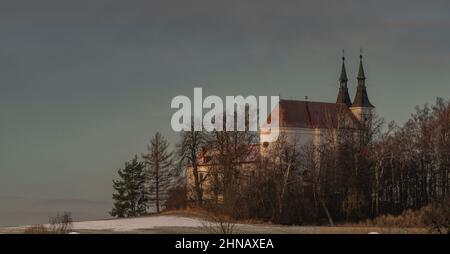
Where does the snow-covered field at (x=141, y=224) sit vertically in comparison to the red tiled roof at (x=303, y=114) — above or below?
below

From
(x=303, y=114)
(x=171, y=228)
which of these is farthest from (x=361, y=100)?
(x=171, y=228)

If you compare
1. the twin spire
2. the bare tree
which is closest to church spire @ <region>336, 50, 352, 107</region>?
the twin spire

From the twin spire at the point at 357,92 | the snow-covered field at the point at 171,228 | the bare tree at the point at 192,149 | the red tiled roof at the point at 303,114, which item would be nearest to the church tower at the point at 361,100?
the twin spire at the point at 357,92

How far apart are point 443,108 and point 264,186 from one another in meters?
14.8

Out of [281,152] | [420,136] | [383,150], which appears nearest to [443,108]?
[420,136]

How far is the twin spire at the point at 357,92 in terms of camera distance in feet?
A: 261

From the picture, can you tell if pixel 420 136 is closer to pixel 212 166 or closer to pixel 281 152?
pixel 281 152

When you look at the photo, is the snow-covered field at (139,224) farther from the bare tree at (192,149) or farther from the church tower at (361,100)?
the church tower at (361,100)

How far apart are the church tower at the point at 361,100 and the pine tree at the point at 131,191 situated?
96.5 feet

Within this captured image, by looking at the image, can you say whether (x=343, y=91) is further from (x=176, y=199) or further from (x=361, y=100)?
(x=176, y=199)

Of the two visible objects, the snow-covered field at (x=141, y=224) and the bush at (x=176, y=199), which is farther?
the bush at (x=176, y=199)

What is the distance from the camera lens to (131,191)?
53.8 meters


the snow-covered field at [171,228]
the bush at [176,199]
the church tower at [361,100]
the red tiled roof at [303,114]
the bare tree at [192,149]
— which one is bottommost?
the snow-covered field at [171,228]
